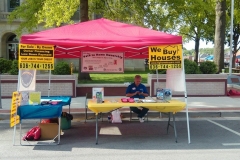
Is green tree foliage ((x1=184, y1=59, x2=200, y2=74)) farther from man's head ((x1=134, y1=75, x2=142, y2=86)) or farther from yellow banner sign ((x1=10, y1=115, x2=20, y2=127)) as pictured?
yellow banner sign ((x1=10, y1=115, x2=20, y2=127))

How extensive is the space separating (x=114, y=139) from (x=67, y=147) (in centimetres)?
123

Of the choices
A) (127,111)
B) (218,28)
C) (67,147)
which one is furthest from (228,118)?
(218,28)

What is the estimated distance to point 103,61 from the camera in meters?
10.3

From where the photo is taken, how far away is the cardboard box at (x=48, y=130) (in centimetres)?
716

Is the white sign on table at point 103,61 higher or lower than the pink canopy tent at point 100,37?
lower

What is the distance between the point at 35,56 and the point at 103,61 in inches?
140

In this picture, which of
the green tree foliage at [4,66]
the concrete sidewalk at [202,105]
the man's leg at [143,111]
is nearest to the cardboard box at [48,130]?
the man's leg at [143,111]

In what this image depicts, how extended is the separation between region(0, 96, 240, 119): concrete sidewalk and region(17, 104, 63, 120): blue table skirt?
336 centimetres

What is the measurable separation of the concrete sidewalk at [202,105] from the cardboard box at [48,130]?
2.92m

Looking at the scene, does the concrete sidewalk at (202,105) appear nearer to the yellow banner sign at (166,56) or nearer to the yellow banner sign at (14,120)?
the yellow banner sign at (14,120)

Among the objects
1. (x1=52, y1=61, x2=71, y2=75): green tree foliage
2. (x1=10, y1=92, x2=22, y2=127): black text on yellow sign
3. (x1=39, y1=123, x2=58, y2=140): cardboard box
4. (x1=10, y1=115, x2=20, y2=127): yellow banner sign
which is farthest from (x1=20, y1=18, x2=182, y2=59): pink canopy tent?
(x1=52, y1=61, x2=71, y2=75): green tree foliage

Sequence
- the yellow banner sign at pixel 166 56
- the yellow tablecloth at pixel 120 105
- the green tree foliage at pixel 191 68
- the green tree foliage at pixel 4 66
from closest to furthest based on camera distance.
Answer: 1. the yellow tablecloth at pixel 120 105
2. the yellow banner sign at pixel 166 56
3. the green tree foliage at pixel 191 68
4. the green tree foliage at pixel 4 66

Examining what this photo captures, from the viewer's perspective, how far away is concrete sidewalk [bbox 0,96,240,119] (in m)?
10.5

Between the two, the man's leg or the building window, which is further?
the building window
